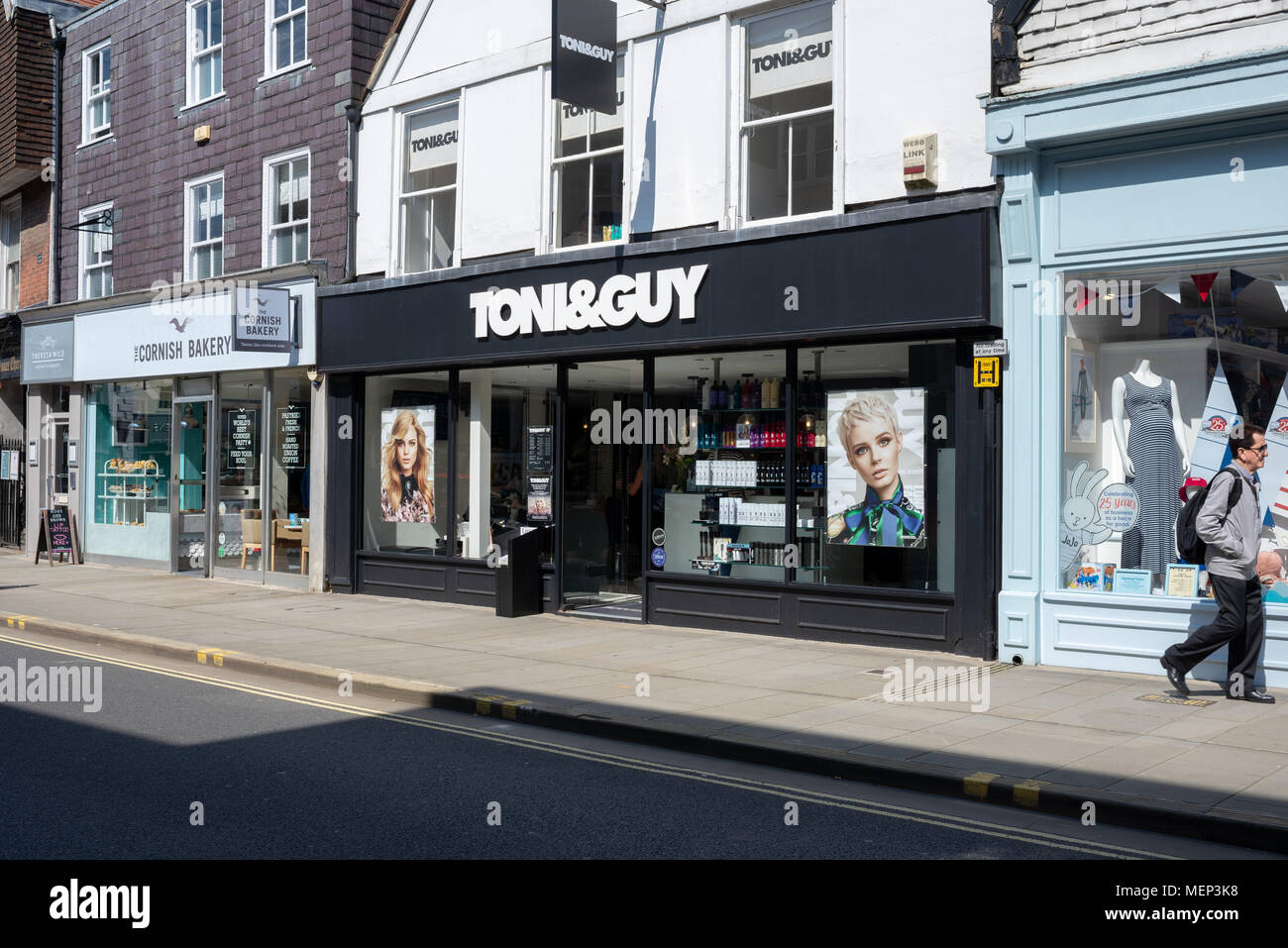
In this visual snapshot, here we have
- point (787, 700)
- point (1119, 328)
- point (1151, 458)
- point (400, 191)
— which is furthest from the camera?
point (400, 191)

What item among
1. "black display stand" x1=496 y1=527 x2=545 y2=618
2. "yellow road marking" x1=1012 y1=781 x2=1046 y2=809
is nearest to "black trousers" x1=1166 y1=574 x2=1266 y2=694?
"yellow road marking" x1=1012 y1=781 x2=1046 y2=809

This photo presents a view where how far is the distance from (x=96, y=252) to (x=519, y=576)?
12.9m

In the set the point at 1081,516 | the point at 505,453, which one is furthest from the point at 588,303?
the point at 1081,516

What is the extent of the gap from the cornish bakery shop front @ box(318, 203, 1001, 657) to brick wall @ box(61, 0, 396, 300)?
7.68 ft

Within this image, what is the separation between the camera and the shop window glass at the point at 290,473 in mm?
17891

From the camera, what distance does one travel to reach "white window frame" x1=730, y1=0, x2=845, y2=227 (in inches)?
481

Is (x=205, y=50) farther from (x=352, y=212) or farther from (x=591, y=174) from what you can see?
(x=591, y=174)

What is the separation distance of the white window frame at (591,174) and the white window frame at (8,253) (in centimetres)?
1528

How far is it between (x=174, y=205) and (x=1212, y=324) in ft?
54.3

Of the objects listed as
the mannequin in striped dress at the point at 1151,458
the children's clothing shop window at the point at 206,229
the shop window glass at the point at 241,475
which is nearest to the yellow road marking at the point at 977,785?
the mannequin in striped dress at the point at 1151,458

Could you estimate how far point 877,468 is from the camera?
39.9 ft

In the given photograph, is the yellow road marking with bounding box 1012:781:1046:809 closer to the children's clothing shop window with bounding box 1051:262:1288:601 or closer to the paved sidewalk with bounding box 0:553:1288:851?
the paved sidewalk with bounding box 0:553:1288:851

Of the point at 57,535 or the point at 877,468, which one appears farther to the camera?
the point at 57,535
